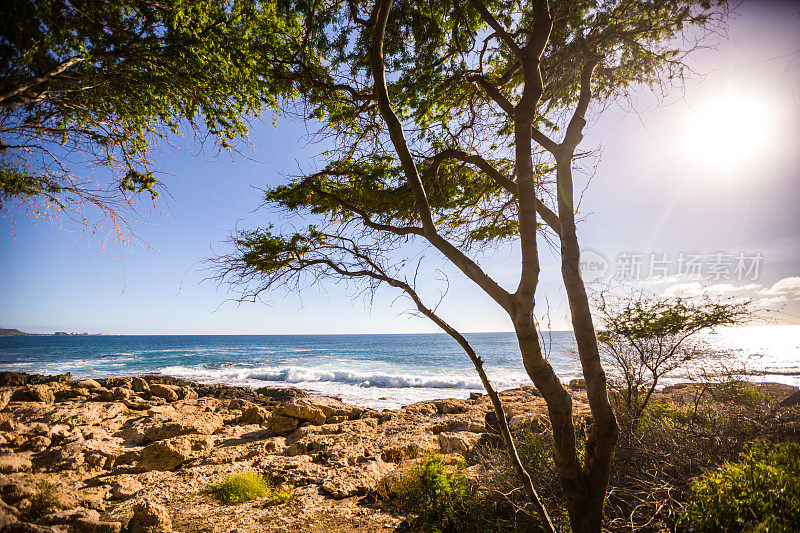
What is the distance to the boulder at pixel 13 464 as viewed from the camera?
5148 millimetres

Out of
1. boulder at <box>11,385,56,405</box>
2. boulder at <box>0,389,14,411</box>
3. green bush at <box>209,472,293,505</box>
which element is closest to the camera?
green bush at <box>209,472,293,505</box>

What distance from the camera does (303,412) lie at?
911 cm

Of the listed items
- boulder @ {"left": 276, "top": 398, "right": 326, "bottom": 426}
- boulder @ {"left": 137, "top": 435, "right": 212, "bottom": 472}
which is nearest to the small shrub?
boulder @ {"left": 276, "top": 398, "right": 326, "bottom": 426}

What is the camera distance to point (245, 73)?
11.4 ft

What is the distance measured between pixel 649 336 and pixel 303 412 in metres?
8.91

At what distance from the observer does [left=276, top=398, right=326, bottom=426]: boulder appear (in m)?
9.02

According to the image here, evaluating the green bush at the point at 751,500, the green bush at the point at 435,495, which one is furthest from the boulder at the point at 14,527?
the green bush at the point at 751,500

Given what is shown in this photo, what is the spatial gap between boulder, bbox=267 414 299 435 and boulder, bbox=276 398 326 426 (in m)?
0.15

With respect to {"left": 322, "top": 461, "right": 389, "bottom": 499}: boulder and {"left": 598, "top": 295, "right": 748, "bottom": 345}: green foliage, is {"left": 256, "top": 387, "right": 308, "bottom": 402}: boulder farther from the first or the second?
{"left": 598, "top": 295, "right": 748, "bottom": 345}: green foliage

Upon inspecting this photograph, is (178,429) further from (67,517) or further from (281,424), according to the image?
(67,517)

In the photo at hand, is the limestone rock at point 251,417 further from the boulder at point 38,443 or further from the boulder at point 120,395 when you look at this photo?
the boulder at point 120,395

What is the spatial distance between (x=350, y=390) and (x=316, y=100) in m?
22.4

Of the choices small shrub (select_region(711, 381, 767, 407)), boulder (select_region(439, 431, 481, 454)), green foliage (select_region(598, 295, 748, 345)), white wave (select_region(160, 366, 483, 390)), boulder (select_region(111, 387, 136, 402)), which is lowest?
white wave (select_region(160, 366, 483, 390))

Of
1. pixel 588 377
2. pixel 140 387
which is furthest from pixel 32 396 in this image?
pixel 588 377
